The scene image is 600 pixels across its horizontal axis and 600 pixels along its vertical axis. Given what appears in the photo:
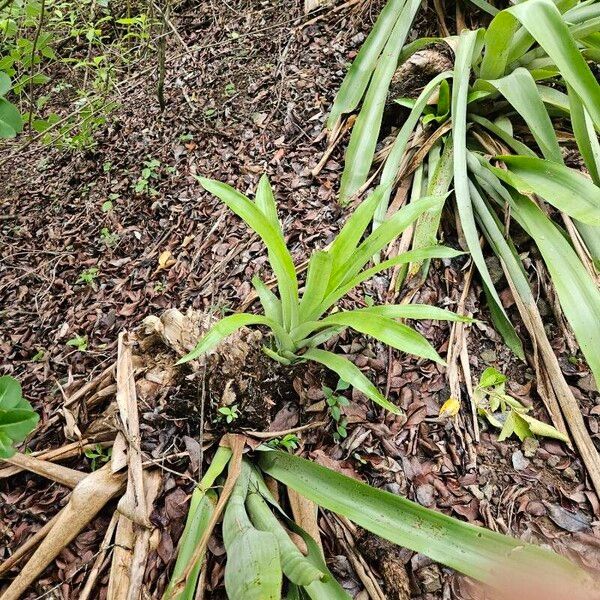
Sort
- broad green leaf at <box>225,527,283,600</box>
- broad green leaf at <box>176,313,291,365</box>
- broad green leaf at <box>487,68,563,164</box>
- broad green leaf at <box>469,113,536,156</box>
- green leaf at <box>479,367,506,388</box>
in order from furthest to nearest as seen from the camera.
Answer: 1. broad green leaf at <box>469,113,536,156</box>
2. broad green leaf at <box>487,68,563,164</box>
3. green leaf at <box>479,367,506,388</box>
4. broad green leaf at <box>176,313,291,365</box>
5. broad green leaf at <box>225,527,283,600</box>

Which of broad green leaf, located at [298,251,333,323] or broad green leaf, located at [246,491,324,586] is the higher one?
broad green leaf, located at [298,251,333,323]

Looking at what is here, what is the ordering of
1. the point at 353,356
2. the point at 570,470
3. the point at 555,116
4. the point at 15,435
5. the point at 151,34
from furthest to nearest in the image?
the point at 151,34, the point at 555,116, the point at 353,356, the point at 570,470, the point at 15,435

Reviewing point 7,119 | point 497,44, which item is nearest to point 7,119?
point 7,119

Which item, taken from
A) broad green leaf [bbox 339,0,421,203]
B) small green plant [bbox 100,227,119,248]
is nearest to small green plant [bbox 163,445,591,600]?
broad green leaf [bbox 339,0,421,203]

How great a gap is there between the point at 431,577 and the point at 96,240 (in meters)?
1.59

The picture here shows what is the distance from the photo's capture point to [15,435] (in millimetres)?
860

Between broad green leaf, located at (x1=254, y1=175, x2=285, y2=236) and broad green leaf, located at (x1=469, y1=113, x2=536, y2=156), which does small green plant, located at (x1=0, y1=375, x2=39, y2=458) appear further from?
broad green leaf, located at (x1=469, y1=113, x2=536, y2=156)

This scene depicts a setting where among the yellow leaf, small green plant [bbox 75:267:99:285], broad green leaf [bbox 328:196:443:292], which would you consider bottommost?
the yellow leaf

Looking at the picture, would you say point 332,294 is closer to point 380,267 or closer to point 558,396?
point 380,267

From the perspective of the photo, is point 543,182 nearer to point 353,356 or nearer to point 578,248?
point 578,248

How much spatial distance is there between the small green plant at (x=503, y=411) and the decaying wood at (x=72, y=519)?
909mm

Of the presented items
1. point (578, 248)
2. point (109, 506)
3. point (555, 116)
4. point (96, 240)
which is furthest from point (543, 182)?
point (96, 240)

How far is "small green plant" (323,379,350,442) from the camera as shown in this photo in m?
1.16

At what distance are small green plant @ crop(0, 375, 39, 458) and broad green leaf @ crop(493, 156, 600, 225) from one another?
1.32 meters
